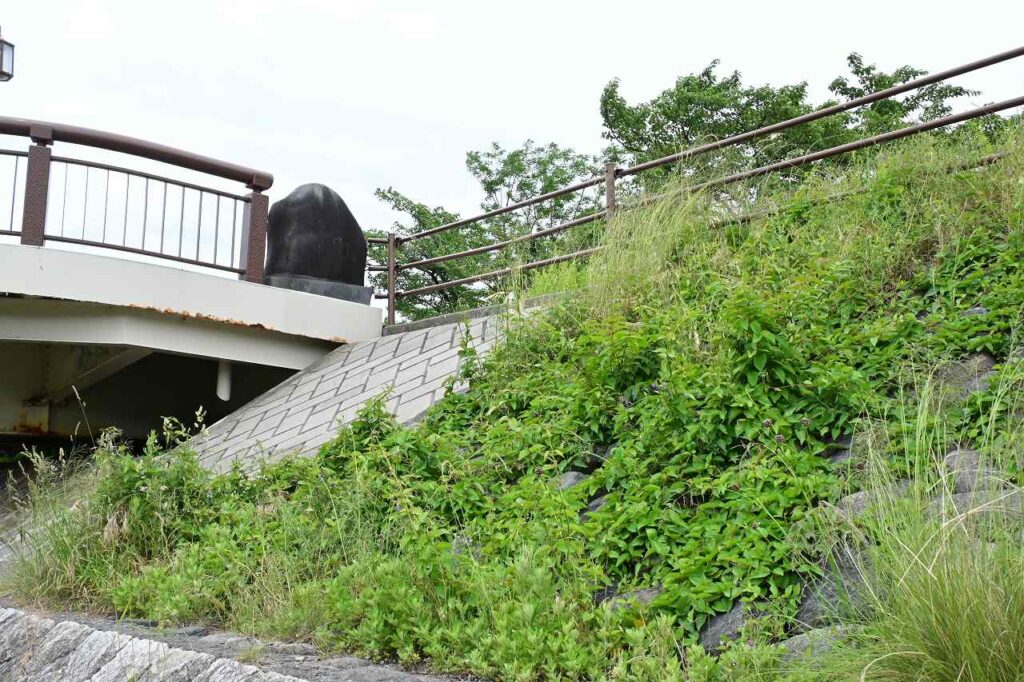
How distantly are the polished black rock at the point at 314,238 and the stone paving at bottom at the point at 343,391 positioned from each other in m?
0.90

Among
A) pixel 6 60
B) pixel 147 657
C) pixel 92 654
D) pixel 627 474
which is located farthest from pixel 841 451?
pixel 6 60

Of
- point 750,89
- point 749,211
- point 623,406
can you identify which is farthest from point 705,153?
Result: point 750,89

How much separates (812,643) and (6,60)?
842 cm

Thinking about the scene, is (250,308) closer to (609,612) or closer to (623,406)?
(623,406)

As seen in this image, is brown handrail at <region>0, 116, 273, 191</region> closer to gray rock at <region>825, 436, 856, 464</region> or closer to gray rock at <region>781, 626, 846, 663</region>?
gray rock at <region>825, 436, 856, 464</region>

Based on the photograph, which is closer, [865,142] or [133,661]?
[133,661]

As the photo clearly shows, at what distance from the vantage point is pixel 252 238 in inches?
374

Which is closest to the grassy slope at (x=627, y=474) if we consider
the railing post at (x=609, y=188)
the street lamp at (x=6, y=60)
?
the railing post at (x=609, y=188)

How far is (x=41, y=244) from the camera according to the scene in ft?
27.0

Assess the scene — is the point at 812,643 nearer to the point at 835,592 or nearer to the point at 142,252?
the point at 835,592

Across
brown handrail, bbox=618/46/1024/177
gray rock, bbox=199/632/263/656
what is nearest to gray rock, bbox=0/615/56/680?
gray rock, bbox=199/632/263/656

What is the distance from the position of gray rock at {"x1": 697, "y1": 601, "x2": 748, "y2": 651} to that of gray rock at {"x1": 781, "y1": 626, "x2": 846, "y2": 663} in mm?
208

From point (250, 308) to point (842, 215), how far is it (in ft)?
18.7

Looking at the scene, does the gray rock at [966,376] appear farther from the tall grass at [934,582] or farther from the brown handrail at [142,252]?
the brown handrail at [142,252]
